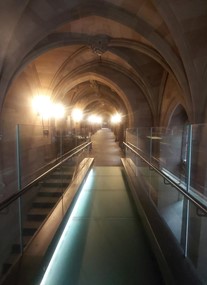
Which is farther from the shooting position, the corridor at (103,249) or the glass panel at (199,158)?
the corridor at (103,249)

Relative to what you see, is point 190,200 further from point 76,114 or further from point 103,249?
point 76,114

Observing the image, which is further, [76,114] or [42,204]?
[76,114]

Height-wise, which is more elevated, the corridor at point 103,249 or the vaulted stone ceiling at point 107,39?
the vaulted stone ceiling at point 107,39

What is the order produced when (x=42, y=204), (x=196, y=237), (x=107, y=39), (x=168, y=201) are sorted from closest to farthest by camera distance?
(x=196, y=237) < (x=168, y=201) < (x=42, y=204) < (x=107, y=39)

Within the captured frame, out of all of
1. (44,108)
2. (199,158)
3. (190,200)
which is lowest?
(190,200)

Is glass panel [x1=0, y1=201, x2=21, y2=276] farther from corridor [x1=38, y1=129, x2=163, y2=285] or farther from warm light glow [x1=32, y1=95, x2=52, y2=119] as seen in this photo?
warm light glow [x1=32, y1=95, x2=52, y2=119]

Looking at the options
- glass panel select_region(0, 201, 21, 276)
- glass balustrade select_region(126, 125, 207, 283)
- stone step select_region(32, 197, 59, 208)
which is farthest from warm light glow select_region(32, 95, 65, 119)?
glass panel select_region(0, 201, 21, 276)

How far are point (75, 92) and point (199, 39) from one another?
9.51 m

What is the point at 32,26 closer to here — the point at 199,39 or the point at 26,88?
the point at 26,88

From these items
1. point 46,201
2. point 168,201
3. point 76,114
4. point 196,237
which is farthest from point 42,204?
point 76,114

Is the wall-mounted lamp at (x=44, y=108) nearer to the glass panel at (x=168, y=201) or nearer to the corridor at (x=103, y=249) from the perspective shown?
the corridor at (x=103, y=249)

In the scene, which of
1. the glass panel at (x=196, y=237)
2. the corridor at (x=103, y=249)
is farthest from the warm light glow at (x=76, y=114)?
the glass panel at (x=196, y=237)

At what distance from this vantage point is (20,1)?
399 centimetres

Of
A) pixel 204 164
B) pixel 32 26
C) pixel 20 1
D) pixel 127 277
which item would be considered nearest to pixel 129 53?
pixel 32 26
